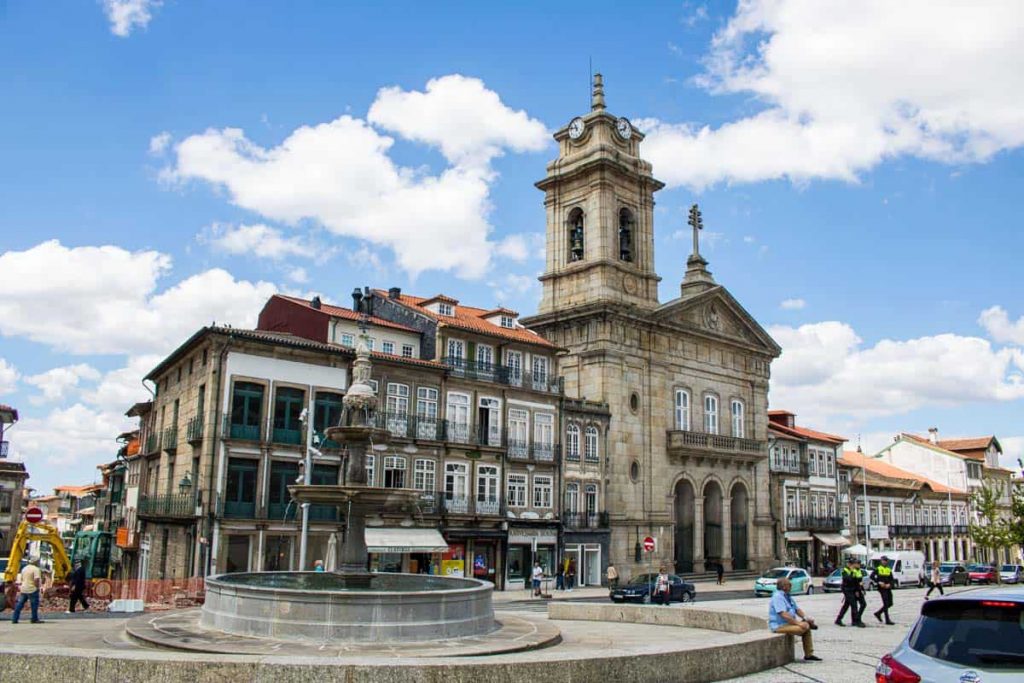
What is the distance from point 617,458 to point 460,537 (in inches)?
448

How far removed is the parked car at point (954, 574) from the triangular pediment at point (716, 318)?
16350 millimetres

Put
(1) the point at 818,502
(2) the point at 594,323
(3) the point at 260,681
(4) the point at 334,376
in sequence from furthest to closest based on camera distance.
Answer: (1) the point at 818,502 < (2) the point at 594,323 < (4) the point at 334,376 < (3) the point at 260,681

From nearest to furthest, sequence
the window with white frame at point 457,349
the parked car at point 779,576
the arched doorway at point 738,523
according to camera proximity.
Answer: the parked car at point 779,576 < the window with white frame at point 457,349 < the arched doorway at point 738,523

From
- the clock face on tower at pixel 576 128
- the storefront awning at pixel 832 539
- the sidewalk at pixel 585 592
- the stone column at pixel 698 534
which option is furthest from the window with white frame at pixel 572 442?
the storefront awning at pixel 832 539

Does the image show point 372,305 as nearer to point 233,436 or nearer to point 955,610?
point 233,436

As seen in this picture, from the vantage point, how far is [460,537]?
40.1 metres

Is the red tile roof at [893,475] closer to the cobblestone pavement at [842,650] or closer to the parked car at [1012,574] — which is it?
the parked car at [1012,574]

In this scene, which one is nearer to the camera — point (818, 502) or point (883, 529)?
point (818, 502)

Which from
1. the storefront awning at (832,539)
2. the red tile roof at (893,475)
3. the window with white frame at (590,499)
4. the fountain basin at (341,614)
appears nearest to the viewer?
the fountain basin at (341,614)

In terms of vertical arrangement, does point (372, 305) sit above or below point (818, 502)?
→ above

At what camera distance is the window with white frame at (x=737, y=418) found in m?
57.5

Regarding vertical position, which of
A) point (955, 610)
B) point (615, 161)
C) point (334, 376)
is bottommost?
point (955, 610)

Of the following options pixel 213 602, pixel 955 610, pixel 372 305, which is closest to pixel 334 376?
pixel 372 305

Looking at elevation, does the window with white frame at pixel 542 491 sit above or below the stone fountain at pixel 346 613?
above
